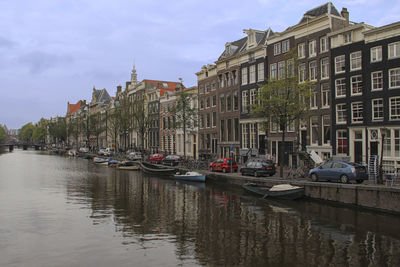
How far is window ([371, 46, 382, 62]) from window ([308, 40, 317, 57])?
7231 millimetres

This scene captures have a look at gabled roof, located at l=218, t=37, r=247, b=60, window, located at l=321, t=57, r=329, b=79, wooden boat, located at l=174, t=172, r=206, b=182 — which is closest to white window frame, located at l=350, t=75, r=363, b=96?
window, located at l=321, t=57, r=329, b=79

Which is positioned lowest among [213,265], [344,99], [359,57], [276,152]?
[213,265]

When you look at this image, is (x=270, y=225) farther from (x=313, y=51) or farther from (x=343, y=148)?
(x=313, y=51)

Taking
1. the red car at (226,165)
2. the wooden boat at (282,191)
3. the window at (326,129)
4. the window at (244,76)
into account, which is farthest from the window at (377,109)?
the window at (244,76)

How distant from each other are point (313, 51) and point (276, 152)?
1336 centimetres

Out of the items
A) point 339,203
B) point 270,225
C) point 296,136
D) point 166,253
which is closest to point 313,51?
point 296,136

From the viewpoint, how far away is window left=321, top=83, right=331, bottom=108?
129ft

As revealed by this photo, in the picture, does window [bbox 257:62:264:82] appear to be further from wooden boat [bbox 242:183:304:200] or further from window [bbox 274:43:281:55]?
wooden boat [bbox 242:183:304:200]

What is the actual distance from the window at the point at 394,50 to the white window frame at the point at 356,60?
9.90ft

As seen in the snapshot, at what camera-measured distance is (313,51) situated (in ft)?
135

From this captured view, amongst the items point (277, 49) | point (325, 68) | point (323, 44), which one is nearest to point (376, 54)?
point (325, 68)

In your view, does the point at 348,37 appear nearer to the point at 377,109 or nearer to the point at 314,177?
the point at 377,109

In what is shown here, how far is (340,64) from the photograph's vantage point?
124 ft

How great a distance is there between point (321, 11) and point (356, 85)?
11.0 m
